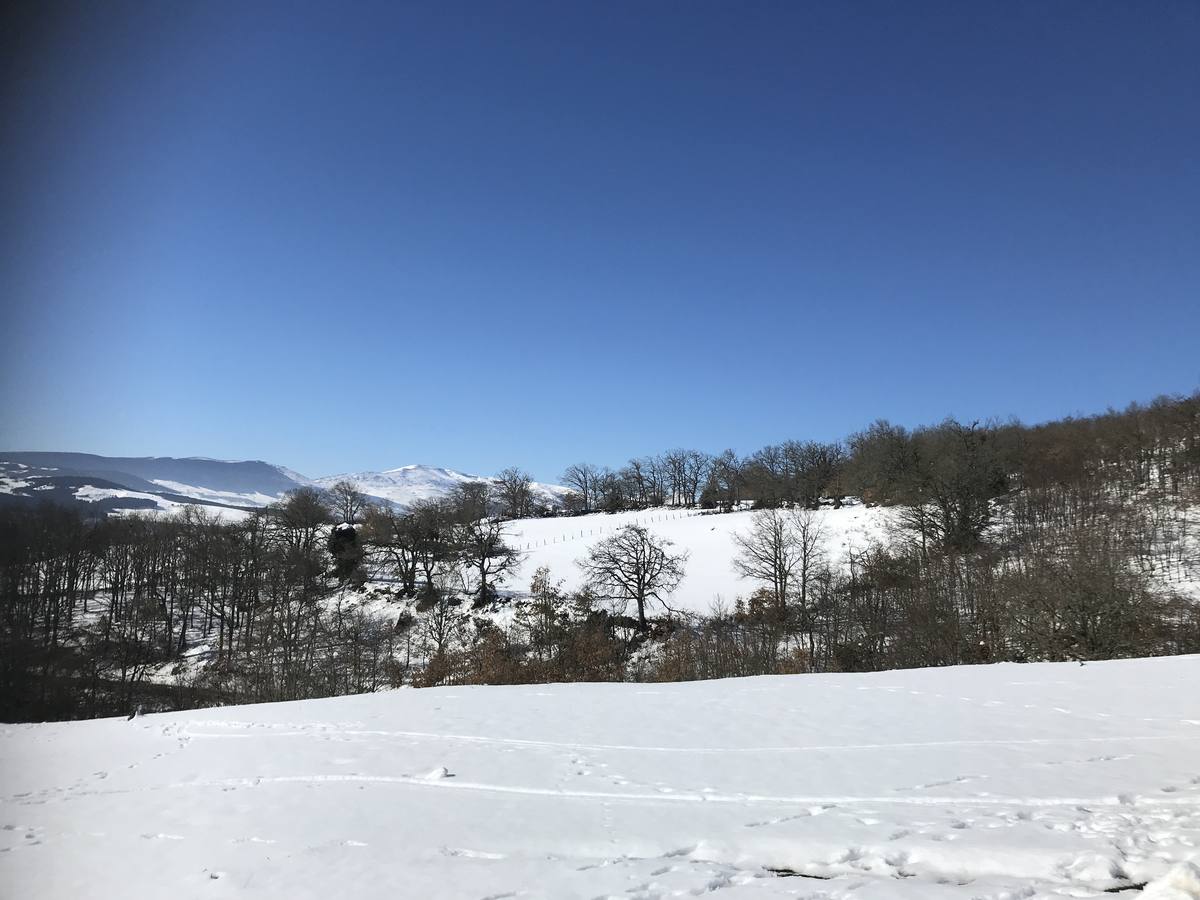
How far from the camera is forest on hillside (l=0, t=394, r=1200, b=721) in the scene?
34.9 metres

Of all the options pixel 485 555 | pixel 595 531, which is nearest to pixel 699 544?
pixel 595 531

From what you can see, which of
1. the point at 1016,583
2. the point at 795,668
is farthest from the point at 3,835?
the point at 1016,583

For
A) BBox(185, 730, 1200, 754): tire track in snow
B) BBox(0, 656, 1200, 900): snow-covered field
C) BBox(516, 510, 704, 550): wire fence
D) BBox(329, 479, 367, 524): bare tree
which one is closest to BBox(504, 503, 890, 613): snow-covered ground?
BBox(516, 510, 704, 550): wire fence

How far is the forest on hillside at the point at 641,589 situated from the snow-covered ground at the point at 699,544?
164cm

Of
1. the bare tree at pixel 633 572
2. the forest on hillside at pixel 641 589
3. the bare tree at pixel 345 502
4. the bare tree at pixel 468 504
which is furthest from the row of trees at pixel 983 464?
the bare tree at pixel 345 502

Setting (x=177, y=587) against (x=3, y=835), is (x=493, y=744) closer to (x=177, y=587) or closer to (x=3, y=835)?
(x=3, y=835)

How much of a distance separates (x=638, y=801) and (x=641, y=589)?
38673 mm

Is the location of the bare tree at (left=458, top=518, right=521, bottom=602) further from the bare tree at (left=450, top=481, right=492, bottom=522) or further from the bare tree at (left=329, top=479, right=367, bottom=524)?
the bare tree at (left=329, top=479, right=367, bottom=524)

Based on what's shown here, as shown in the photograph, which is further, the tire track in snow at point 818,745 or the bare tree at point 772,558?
the bare tree at point 772,558

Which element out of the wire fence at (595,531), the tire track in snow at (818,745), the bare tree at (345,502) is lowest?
the tire track in snow at (818,745)

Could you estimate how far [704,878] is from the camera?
21.2ft

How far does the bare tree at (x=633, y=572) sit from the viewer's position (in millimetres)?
48156

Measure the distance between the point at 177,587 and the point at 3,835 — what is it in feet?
241

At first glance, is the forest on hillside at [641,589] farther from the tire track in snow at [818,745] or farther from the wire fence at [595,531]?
the tire track in snow at [818,745]
